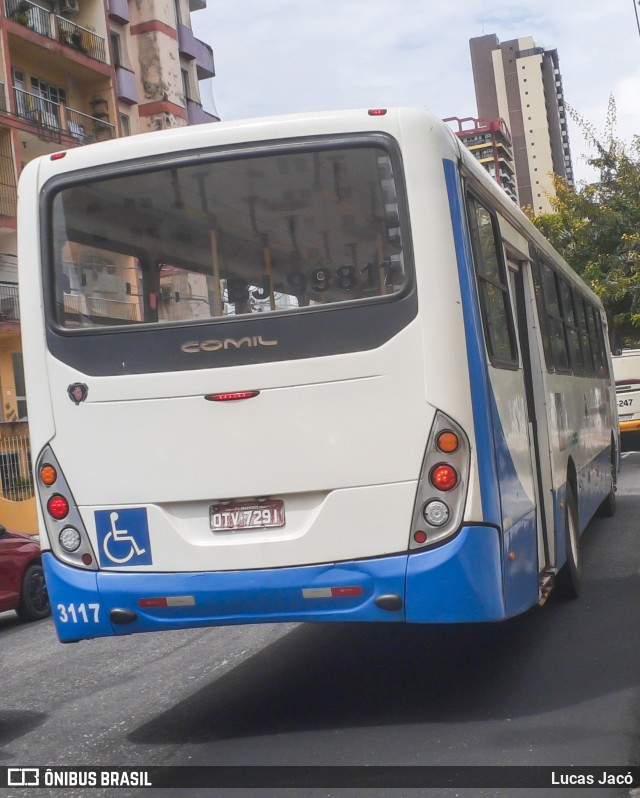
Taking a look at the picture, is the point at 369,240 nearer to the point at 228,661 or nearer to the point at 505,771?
the point at 505,771

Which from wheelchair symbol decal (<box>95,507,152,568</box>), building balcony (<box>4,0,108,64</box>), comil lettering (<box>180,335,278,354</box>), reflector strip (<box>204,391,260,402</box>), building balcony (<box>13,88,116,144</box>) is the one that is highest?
building balcony (<box>4,0,108,64</box>)

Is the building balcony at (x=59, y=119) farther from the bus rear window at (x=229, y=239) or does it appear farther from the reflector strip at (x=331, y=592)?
the reflector strip at (x=331, y=592)

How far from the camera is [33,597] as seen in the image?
11844 millimetres

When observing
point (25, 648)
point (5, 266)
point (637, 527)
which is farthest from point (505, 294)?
point (5, 266)

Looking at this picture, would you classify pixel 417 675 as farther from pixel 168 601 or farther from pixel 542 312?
pixel 542 312

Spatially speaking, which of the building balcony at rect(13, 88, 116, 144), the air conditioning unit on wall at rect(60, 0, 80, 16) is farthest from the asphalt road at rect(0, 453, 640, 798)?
the air conditioning unit on wall at rect(60, 0, 80, 16)

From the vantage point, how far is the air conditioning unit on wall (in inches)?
1425

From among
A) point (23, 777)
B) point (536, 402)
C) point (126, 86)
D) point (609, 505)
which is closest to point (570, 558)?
point (536, 402)

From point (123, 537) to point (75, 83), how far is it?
3298cm

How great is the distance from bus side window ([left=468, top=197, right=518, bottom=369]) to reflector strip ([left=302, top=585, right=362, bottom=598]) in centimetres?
144

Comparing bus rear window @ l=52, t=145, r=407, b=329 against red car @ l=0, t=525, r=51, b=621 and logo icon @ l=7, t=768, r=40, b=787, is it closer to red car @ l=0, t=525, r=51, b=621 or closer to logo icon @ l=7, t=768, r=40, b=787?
logo icon @ l=7, t=768, r=40, b=787

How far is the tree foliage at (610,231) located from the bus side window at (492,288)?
25197 mm

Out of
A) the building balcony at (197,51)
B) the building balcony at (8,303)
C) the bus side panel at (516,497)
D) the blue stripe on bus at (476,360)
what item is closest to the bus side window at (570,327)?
the bus side panel at (516,497)

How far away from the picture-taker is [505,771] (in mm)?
4996
